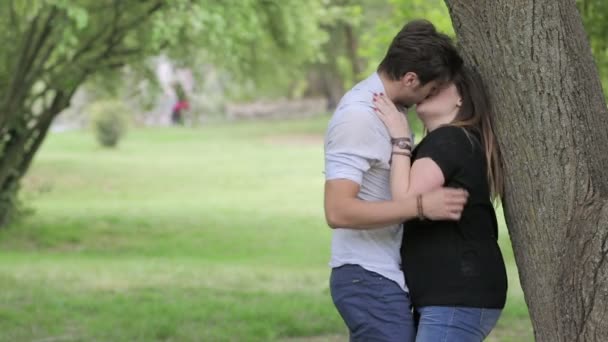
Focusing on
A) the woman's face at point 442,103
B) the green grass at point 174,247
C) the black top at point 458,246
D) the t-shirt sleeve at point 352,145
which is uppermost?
the woman's face at point 442,103

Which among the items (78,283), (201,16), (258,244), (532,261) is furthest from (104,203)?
(532,261)

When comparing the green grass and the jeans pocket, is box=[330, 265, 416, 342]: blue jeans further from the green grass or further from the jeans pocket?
the green grass

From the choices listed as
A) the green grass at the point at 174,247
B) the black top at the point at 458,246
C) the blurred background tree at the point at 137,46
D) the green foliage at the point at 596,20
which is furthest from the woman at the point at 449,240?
the blurred background tree at the point at 137,46

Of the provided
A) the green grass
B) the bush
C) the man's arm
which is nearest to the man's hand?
the man's arm

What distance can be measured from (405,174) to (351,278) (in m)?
0.40

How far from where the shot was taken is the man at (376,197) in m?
3.76

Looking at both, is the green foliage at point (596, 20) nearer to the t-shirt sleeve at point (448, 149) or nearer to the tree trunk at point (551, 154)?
the tree trunk at point (551, 154)

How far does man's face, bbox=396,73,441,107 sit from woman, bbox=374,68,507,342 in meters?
0.05

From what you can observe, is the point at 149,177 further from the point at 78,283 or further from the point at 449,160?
the point at 449,160

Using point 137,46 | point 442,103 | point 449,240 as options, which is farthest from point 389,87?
point 137,46

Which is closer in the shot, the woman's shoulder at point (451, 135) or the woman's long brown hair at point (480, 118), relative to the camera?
the woman's shoulder at point (451, 135)

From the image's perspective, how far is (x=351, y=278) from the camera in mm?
3895

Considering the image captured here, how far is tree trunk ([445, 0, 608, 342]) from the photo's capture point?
399 cm

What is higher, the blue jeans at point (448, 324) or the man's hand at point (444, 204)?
the man's hand at point (444, 204)
